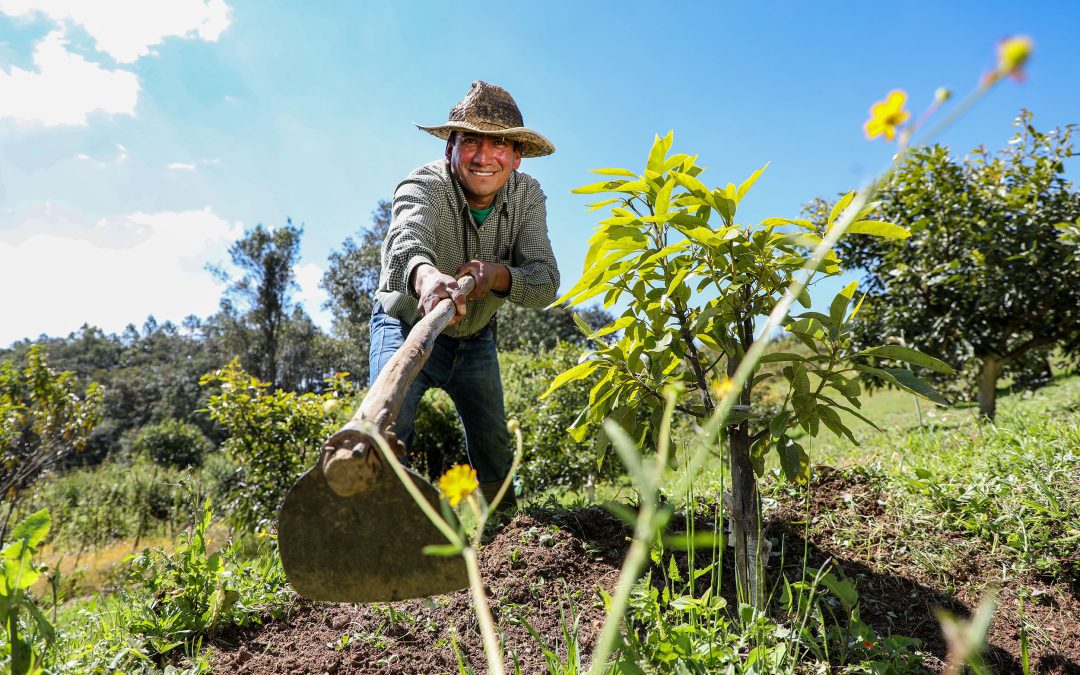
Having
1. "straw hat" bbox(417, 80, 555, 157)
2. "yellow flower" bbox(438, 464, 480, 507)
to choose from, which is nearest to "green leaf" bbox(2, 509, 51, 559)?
"yellow flower" bbox(438, 464, 480, 507)

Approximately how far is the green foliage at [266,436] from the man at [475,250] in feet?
7.65

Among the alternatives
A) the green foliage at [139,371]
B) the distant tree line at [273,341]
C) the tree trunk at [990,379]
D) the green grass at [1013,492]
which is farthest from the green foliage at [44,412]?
the green foliage at [139,371]

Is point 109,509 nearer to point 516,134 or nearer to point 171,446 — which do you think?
point 516,134

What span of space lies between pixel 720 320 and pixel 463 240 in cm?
159

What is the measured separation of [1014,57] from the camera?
1.64 feet

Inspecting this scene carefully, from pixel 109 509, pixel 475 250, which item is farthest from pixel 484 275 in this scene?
pixel 109 509

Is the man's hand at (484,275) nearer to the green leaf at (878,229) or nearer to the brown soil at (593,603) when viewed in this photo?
the brown soil at (593,603)

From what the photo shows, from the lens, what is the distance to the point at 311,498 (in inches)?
56.4

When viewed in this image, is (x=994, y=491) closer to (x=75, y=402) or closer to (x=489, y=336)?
(x=489, y=336)

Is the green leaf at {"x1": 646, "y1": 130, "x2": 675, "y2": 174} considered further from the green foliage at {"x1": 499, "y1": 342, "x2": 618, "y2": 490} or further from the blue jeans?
the green foliage at {"x1": 499, "y1": 342, "x2": 618, "y2": 490}

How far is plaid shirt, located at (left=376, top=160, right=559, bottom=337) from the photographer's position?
265 centimetres

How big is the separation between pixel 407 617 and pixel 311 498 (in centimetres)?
80

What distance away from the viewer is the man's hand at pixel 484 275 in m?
2.54

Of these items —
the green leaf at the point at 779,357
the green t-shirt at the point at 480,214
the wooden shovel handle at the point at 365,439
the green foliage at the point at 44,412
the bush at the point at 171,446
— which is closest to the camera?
the wooden shovel handle at the point at 365,439
